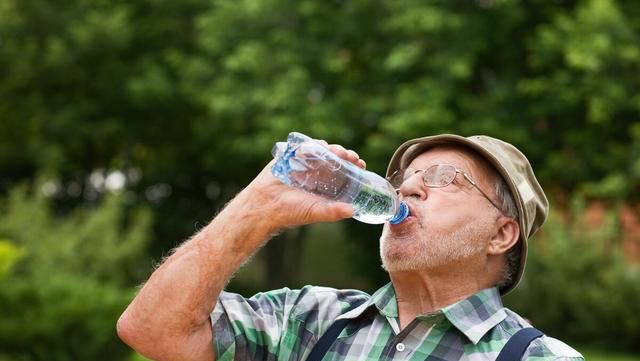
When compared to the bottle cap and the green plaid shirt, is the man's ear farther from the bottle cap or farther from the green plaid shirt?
the bottle cap

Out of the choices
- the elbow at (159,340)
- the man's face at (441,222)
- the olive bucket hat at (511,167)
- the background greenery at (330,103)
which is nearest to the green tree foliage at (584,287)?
the background greenery at (330,103)

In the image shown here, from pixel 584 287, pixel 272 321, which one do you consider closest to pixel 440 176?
pixel 272 321

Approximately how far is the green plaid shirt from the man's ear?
117 mm

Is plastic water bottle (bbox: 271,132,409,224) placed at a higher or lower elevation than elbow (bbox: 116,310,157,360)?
higher

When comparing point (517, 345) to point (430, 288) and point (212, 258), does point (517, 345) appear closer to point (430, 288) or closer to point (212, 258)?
point (430, 288)

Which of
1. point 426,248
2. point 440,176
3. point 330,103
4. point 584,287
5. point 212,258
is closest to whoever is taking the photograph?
point 212,258

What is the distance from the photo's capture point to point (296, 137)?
2.79 meters

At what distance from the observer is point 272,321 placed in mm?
2961

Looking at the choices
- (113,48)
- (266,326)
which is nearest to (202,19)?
(113,48)

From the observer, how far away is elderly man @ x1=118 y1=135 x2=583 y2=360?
8.95 ft

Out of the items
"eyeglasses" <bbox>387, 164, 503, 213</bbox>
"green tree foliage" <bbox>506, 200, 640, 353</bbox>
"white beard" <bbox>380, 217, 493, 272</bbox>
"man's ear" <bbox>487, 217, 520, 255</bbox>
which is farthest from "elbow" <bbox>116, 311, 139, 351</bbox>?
"green tree foliage" <bbox>506, 200, 640, 353</bbox>

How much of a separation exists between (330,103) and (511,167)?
14.8 meters

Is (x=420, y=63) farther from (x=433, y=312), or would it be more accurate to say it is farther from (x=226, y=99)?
(x=433, y=312)

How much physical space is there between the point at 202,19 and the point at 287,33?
178cm
